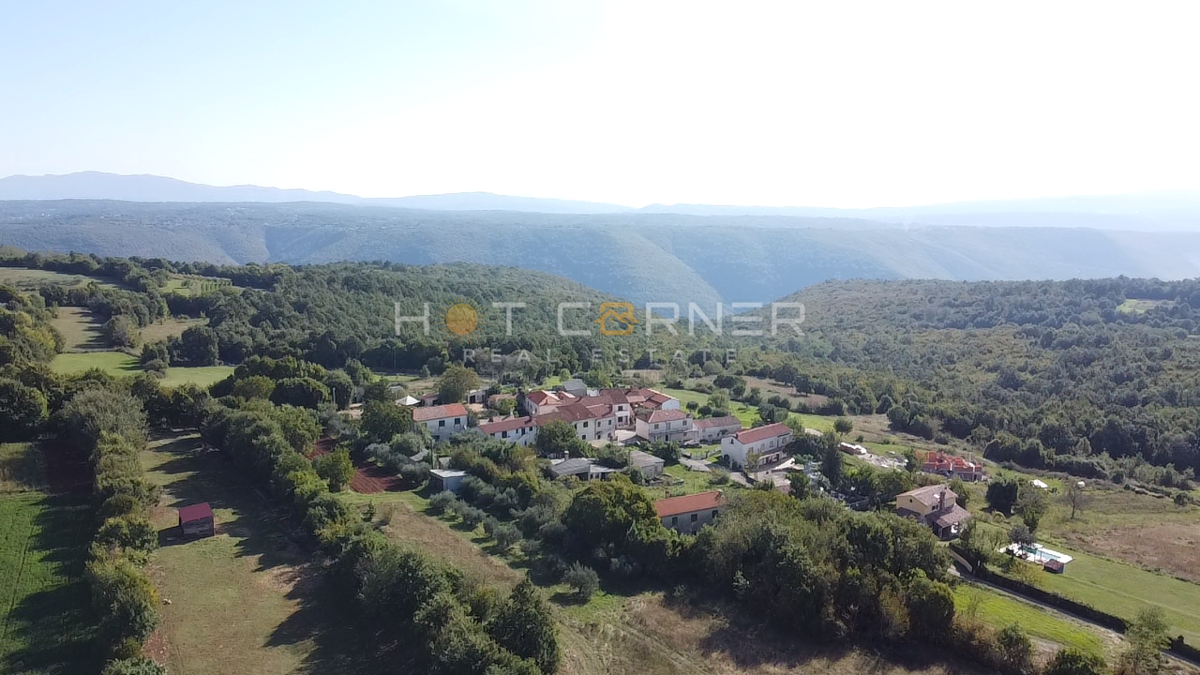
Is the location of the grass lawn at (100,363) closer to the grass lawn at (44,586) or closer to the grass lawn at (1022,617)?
the grass lawn at (44,586)

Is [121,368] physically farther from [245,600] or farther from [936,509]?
[936,509]

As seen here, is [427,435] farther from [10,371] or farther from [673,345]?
[673,345]

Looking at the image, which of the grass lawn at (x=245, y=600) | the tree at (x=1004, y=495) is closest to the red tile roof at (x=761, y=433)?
the tree at (x=1004, y=495)

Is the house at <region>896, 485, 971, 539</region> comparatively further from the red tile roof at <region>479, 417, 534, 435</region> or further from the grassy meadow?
the grassy meadow

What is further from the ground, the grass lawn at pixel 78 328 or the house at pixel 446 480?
the grass lawn at pixel 78 328

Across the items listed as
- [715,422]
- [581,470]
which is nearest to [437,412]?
[581,470]

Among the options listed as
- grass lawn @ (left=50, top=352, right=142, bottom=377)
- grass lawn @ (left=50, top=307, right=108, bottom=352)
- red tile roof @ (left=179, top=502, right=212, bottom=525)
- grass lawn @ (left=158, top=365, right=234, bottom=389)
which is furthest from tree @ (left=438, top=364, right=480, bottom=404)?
grass lawn @ (left=50, top=307, right=108, bottom=352)
